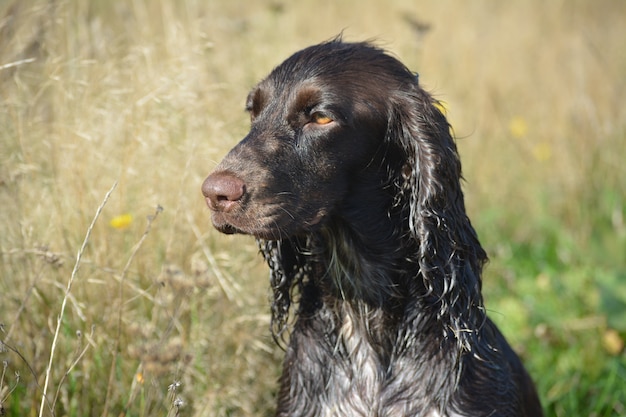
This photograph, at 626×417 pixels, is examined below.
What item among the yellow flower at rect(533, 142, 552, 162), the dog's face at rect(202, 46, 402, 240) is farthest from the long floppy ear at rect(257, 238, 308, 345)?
the yellow flower at rect(533, 142, 552, 162)

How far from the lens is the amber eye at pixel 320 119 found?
2.80 m

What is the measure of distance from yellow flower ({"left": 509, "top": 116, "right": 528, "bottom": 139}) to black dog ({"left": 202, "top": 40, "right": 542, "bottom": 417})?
3519mm

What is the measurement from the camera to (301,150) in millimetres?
2770

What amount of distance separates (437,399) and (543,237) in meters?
3.31

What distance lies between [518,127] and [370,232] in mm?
3886

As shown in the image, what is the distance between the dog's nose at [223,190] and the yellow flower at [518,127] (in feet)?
13.5

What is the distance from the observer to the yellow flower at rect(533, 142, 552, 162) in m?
6.54

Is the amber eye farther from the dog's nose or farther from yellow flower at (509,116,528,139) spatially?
yellow flower at (509,116,528,139)

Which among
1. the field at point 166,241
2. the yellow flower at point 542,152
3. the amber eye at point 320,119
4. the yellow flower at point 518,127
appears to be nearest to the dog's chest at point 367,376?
the field at point 166,241

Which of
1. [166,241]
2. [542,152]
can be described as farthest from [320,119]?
[542,152]

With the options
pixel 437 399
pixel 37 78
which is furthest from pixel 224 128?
pixel 437 399

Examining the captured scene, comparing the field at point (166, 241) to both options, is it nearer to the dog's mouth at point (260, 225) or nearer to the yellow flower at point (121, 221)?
the yellow flower at point (121, 221)

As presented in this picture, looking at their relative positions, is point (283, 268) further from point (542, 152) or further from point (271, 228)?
point (542, 152)

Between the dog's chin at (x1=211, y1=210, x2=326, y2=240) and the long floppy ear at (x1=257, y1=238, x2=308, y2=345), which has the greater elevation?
the dog's chin at (x1=211, y1=210, x2=326, y2=240)
